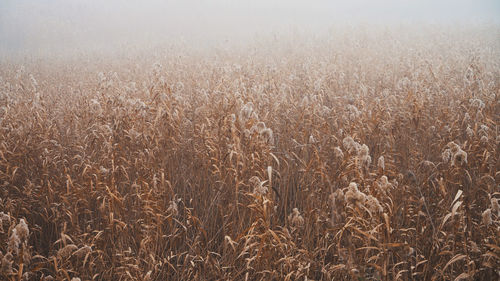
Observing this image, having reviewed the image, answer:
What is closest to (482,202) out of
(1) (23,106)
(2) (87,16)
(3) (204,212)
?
(3) (204,212)

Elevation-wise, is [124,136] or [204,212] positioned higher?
Answer: [124,136]

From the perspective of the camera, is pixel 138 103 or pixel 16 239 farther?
pixel 138 103

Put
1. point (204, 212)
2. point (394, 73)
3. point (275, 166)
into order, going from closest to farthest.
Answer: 1. point (204, 212)
2. point (275, 166)
3. point (394, 73)

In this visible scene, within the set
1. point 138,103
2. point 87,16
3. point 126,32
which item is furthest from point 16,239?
point 87,16

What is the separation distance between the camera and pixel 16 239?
5.08 ft

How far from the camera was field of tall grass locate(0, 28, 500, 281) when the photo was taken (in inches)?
75.5

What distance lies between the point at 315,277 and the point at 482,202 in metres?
1.59

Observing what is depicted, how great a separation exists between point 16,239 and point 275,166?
2.30 meters

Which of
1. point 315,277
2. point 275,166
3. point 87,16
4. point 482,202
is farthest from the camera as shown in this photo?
point 87,16

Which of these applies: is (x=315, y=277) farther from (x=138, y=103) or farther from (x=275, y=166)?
(x=138, y=103)

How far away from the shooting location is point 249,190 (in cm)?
257

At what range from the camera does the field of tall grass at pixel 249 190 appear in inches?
75.5

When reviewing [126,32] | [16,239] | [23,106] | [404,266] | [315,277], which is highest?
[126,32]

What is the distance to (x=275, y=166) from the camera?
10.8 ft
